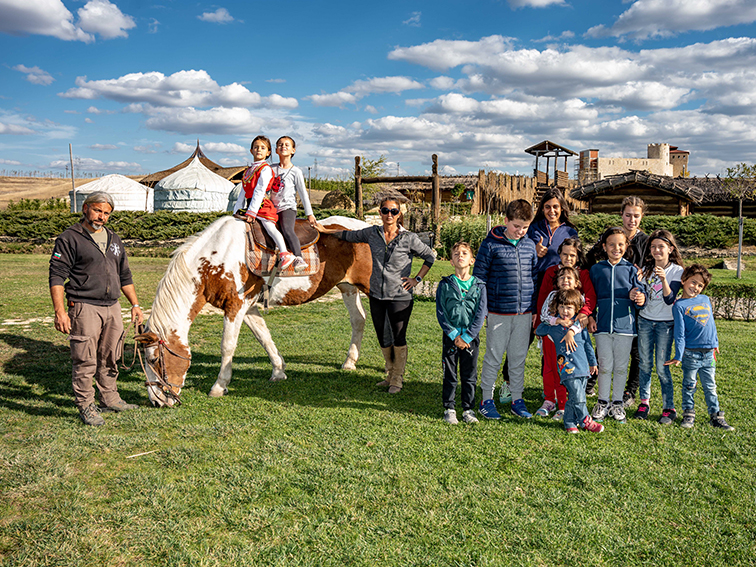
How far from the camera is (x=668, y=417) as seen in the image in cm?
448

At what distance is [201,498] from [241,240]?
285 cm

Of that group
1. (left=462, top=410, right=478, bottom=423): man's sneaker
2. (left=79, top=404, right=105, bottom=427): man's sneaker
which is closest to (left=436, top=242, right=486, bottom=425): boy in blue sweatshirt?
(left=462, top=410, right=478, bottom=423): man's sneaker

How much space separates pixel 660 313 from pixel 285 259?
372 cm

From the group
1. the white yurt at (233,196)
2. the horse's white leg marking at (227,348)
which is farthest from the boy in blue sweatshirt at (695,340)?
the white yurt at (233,196)

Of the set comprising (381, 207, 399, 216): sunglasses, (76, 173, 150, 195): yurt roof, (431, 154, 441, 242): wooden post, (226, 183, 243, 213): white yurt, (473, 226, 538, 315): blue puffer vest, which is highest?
(76, 173, 150, 195): yurt roof

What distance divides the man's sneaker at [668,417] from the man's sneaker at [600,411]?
46 centimetres

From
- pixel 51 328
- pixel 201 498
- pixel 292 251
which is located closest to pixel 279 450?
pixel 201 498

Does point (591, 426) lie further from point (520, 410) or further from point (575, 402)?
point (520, 410)

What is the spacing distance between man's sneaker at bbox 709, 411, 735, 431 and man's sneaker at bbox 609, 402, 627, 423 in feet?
2.33

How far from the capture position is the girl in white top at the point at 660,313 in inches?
175

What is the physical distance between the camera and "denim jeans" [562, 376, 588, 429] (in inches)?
167

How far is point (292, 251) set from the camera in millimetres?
5527

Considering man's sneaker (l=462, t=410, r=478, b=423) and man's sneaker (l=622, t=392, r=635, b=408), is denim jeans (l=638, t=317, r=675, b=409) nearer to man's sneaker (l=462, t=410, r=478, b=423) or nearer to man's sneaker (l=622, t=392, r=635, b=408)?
man's sneaker (l=622, t=392, r=635, b=408)

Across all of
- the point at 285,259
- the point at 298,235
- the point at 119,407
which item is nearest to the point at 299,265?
the point at 285,259
